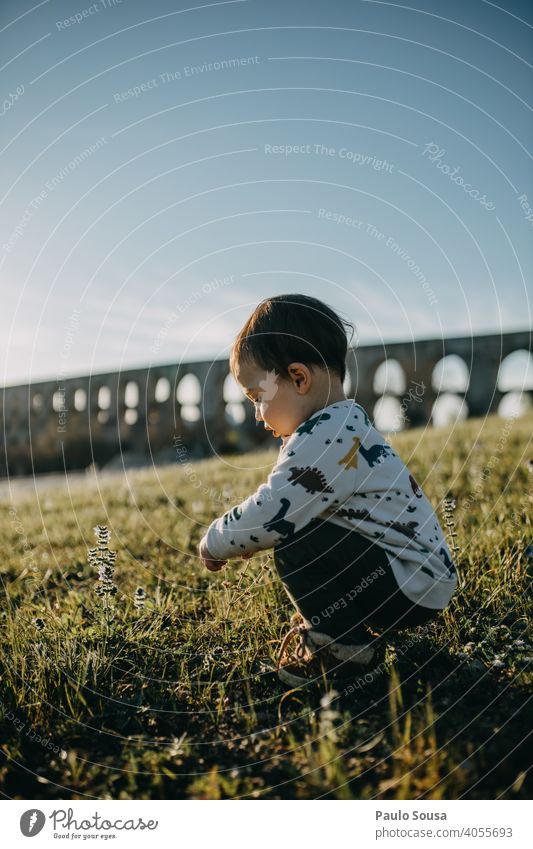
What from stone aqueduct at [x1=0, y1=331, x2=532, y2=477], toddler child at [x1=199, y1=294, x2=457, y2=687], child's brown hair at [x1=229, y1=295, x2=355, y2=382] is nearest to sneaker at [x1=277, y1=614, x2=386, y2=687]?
toddler child at [x1=199, y1=294, x2=457, y2=687]

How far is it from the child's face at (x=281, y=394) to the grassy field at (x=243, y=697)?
0.74 meters

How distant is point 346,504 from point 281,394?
0.40 metres

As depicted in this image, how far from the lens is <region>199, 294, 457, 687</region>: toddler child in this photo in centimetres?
173

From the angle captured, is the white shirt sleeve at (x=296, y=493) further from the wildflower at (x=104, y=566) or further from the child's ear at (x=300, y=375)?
the wildflower at (x=104, y=566)

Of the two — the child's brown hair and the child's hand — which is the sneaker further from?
the child's brown hair

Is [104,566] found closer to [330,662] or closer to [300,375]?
[330,662]

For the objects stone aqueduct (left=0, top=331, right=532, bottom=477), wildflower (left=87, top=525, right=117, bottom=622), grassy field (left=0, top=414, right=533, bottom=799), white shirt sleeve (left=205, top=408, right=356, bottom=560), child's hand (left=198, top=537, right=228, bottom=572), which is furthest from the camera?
stone aqueduct (left=0, top=331, right=532, bottom=477)

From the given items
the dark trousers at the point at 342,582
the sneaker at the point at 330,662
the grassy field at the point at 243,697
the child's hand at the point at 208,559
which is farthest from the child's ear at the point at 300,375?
the grassy field at the point at 243,697

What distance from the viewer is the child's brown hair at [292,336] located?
74.9 inches

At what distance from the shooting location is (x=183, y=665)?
1.98 m

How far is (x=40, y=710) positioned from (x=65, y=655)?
216mm

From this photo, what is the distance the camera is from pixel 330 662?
1817mm

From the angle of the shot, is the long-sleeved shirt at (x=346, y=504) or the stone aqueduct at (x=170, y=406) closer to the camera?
the long-sleeved shirt at (x=346, y=504)

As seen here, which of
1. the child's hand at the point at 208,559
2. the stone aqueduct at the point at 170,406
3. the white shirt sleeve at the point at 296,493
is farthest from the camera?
the stone aqueduct at the point at 170,406
